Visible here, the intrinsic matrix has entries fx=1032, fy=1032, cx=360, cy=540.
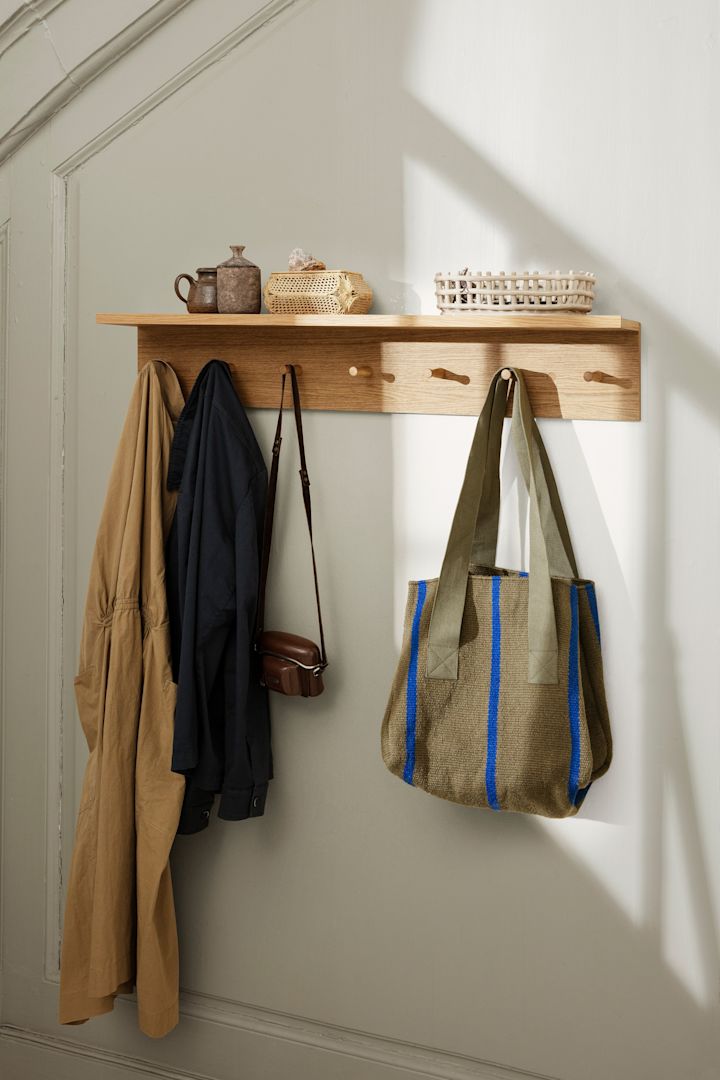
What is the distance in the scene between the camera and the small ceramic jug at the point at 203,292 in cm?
179

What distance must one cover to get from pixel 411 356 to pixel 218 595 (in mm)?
530

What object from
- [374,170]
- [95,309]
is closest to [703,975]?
[374,170]

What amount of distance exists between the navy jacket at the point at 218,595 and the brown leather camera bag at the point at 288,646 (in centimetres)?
3

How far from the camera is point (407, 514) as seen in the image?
5.96 ft

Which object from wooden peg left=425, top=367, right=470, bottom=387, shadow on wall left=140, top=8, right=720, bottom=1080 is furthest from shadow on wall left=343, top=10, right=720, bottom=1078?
wooden peg left=425, top=367, right=470, bottom=387

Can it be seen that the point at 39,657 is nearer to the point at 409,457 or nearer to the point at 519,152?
the point at 409,457

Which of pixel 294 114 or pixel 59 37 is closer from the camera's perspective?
pixel 294 114

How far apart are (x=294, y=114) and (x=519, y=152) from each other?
0.42 m

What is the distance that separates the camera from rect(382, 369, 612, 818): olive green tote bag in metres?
1.62

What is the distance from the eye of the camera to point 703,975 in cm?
167

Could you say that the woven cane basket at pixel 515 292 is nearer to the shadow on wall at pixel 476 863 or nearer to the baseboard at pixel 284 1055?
the shadow on wall at pixel 476 863

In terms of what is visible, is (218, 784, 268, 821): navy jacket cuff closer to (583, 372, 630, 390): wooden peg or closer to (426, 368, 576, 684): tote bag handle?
(426, 368, 576, 684): tote bag handle

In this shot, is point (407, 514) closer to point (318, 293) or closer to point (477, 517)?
point (477, 517)

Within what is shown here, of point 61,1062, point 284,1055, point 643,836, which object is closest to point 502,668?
point 643,836
